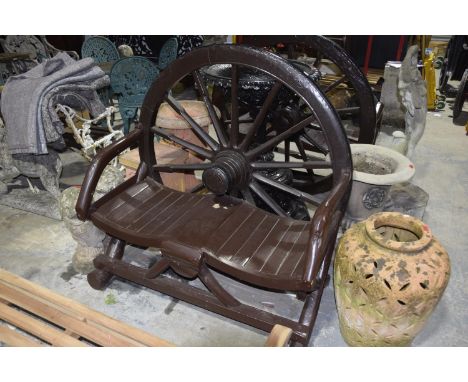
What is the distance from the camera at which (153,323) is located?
209 centimetres

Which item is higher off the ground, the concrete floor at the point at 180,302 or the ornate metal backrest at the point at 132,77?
the ornate metal backrest at the point at 132,77

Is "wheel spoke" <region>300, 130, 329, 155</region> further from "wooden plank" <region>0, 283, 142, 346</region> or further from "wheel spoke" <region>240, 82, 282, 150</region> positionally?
"wooden plank" <region>0, 283, 142, 346</region>

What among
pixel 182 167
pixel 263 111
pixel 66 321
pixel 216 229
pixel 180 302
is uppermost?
pixel 263 111

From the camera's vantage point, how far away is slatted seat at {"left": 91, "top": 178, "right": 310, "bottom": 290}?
175 centimetres

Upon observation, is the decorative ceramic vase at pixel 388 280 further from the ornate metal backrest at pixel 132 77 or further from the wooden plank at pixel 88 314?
the ornate metal backrest at pixel 132 77

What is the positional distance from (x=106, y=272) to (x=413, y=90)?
9.16ft

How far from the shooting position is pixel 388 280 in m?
1.59

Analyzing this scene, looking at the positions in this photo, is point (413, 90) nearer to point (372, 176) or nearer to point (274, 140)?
point (372, 176)

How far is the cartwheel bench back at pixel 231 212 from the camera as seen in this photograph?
67.0 inches

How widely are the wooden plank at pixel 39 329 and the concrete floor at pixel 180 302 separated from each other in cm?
42

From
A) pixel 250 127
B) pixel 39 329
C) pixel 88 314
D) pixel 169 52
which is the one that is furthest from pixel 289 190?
pixel 169 52

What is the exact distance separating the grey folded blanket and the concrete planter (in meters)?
2.11

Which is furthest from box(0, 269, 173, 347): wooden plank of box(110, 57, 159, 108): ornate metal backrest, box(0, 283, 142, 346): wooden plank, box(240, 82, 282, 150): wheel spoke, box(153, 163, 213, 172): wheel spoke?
box(110, 57, 159, 108): ornate metal backrest

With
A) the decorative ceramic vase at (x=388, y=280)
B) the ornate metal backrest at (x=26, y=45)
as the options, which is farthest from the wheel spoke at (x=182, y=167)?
the ornate metal backrest at (x=26, y=45)
